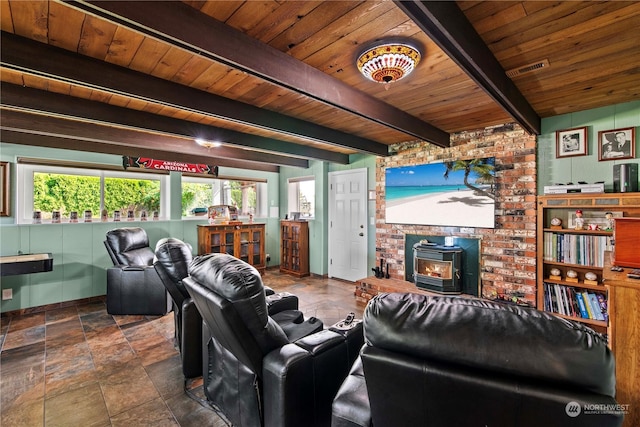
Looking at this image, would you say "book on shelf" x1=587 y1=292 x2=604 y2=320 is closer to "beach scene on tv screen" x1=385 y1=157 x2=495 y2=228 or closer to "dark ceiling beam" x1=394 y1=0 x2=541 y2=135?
"beach scene on tv screen" x1=385 y1=157 x2=495 y2=228

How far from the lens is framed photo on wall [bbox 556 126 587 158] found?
3118 millimetres

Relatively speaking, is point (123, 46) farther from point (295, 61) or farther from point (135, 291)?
point (135, 291)

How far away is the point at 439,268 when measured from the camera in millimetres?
3852

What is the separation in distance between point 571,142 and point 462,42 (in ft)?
8.59

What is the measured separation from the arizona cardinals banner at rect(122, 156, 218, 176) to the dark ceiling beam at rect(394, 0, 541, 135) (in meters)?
4.64

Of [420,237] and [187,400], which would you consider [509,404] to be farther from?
[420,237]

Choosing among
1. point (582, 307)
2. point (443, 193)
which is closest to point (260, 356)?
point (582, 307)

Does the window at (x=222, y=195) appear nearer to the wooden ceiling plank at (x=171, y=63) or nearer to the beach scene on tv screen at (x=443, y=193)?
the beach scene on tv screen at (x=443, y=193)

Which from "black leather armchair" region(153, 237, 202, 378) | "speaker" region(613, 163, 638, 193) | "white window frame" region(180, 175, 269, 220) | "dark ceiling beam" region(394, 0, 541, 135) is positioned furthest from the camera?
"white window frame" region(180, 175, 269, 220)

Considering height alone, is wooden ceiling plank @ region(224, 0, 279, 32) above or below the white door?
above

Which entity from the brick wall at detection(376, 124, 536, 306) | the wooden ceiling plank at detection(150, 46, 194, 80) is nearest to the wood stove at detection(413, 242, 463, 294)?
the brick wall at detection(376, 124, 536, 306)

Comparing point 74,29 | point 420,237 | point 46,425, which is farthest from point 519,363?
point 420,237

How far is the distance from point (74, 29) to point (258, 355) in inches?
82.7

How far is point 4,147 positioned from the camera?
3.73 m
